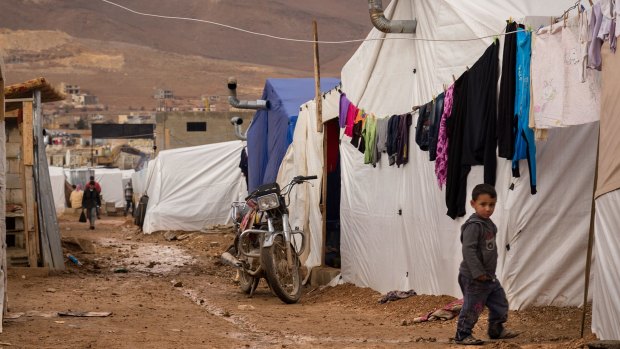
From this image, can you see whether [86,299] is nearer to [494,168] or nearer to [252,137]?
[494,168]

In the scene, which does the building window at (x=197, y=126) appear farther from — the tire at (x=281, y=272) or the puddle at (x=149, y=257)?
the tire at (x=281, y=272)

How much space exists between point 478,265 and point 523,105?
1440 millimetres

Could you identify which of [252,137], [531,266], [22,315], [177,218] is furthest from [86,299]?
[177,218]

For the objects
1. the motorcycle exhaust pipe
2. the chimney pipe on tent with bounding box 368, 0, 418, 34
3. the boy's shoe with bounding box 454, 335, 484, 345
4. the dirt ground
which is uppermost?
the chimney pipe on tent with bounding box 368, 0, 418, 34

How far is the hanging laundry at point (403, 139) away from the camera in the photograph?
1091 cm

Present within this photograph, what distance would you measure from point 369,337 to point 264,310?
9.25 ft

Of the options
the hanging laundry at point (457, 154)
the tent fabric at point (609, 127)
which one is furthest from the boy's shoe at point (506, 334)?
the hanging laundry at point (457, 154)

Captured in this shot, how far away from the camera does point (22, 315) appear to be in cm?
961

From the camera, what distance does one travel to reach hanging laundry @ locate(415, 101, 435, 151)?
1016 centimetres

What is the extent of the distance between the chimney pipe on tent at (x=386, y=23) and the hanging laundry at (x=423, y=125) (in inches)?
39.9

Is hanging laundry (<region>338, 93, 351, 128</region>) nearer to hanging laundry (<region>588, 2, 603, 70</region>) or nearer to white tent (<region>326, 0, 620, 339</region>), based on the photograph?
white tent (<region>326, 0, 620, 339</region>)

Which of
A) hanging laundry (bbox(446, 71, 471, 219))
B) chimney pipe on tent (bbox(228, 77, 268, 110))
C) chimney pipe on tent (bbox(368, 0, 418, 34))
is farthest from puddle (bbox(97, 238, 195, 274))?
hanging laundry (bbox(446, 71, 471, 219))

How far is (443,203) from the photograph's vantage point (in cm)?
993

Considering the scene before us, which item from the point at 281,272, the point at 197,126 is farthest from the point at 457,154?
the point at 197,126
